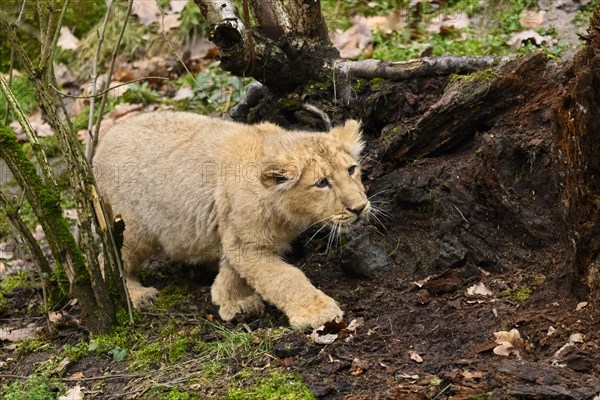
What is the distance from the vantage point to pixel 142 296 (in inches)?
279

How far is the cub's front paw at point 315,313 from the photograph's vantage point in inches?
232

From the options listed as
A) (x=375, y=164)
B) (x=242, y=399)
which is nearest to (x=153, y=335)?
(x=242, y=399)

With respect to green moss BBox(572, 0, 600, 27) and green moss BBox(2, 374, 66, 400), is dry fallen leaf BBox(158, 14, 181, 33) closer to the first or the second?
green moss BBox(572, 0, 600, 27)

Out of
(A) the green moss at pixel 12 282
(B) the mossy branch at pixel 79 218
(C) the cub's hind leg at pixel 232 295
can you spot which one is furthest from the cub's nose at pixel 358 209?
(A) the green moss at pixel 12 282

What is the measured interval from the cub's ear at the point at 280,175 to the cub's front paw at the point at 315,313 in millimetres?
859

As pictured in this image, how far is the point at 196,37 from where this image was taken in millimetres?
11156

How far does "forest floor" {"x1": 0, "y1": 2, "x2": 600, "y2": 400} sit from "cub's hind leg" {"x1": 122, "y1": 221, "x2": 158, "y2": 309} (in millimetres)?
221

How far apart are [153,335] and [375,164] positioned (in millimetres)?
2320

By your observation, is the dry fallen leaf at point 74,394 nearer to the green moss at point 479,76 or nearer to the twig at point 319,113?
the twig at point 319,113

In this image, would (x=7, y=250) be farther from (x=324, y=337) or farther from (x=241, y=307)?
(x=324, y=337)

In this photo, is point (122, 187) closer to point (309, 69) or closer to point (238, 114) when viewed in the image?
point (238, 114)

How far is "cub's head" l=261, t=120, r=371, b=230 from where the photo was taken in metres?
6.20

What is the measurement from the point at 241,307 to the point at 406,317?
1.46 m

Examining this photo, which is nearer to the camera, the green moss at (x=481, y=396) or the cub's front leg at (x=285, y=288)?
the green moss at (x=481, y=396)
